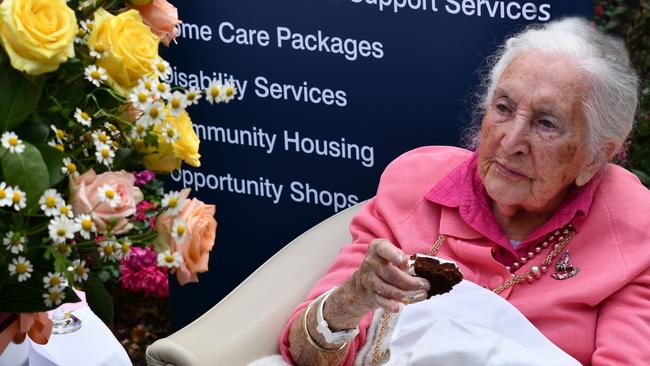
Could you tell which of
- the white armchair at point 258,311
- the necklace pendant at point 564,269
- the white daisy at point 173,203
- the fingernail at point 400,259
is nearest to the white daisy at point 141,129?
the white daisy at point 173,203

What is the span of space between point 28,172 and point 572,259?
1.70m

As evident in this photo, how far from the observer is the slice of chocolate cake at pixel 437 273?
2.44 m

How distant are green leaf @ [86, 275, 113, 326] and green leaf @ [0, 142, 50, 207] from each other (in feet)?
0.97

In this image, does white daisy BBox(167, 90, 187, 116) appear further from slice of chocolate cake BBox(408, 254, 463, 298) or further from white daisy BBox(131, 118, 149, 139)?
slice of chocolate cake BBox(408, 254, 463, 298)

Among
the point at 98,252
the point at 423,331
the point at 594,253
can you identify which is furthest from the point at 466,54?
the point at 98,252

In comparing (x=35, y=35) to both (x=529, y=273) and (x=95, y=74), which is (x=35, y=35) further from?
(x=529, y=273)

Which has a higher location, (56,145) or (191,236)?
(56,145)

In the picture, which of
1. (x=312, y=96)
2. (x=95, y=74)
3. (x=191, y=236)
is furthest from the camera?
(x=312, y=96)

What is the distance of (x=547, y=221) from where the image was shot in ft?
9.69

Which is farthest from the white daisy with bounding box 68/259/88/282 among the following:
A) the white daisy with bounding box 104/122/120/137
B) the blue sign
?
the blue sign

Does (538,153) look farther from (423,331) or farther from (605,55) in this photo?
(423,331)

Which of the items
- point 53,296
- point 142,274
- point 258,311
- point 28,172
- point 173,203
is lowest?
point 142,274

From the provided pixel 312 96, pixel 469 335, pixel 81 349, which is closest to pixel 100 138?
pixel 81 349

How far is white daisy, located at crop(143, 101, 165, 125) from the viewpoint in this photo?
1.64 meters
